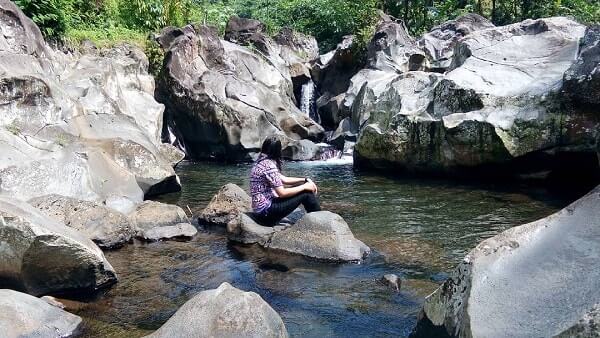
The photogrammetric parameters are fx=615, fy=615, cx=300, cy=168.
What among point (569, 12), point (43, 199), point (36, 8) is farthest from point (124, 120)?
point (569, 12)

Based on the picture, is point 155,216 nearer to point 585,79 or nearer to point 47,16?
point 585,79

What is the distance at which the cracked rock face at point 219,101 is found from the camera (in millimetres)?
20016

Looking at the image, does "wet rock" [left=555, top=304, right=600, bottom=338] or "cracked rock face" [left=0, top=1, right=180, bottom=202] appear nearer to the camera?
"wet rock" [left=555, top=304, right=600, bottom=338]

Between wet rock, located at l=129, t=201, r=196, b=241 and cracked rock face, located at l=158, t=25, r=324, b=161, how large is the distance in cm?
914

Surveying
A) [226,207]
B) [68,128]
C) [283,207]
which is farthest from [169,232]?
[68,128]

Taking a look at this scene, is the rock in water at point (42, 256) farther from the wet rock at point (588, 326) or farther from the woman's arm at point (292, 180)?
the wet rock at point (588, 326)

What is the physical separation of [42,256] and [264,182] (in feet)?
12.0

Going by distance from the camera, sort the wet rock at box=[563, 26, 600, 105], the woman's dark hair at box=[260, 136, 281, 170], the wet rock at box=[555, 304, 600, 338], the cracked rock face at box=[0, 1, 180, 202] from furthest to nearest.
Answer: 1. the wet rock at box=[563, 26, 600, 105]
2. the cracked rock face at box=[0, 1, 180, 202]
3. the woman's dark hair at box=[260, 136, 281, 170]
4. the wet rock at box=[555, 304, 600, 338]

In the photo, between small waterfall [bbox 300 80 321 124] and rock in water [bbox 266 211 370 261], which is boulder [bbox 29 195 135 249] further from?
small waterfall [bbox 300 80 321 124]

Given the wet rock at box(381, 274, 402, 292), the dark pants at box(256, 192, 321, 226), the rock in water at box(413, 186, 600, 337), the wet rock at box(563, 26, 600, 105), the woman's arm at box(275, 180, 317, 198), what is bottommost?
the wet rock at box(381, 274, 402, 292)

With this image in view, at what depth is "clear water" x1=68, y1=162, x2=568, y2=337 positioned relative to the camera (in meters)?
6.76

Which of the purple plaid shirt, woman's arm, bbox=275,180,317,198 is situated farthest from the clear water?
woman's arm, bbox=275,180,317,198

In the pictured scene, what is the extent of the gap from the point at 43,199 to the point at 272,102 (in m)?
13.1

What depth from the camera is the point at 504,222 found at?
1107 centimetres
